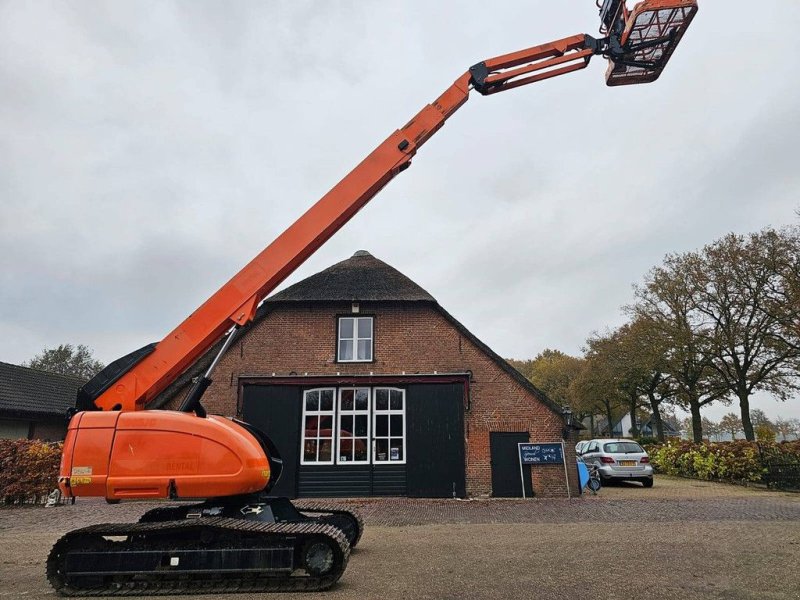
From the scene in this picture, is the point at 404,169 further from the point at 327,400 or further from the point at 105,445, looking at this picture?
the point at 327,400

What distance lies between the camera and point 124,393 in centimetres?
666

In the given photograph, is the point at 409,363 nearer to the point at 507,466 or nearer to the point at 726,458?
the point at 507,466

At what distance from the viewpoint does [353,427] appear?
15648 mm

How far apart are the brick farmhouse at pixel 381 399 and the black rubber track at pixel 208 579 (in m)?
9.44

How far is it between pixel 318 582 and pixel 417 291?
11.7 metres

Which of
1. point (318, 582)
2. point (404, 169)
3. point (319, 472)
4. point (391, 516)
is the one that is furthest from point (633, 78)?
point (319, 472)

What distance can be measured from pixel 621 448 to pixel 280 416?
11.4m

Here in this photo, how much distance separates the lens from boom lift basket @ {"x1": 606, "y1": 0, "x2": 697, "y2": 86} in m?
7.43

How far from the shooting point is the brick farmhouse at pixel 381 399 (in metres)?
15.2

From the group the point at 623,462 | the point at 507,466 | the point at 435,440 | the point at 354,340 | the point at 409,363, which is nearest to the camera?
the point at 507,466

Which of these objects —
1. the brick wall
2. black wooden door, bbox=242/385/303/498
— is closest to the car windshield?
the brick wall

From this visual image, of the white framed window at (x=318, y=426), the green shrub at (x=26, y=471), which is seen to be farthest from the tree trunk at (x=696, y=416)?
the green shrub at (x=26, y=471)

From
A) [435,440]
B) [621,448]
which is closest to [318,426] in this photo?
[435,440]

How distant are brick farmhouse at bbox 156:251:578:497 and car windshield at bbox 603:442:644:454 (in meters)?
3.45
